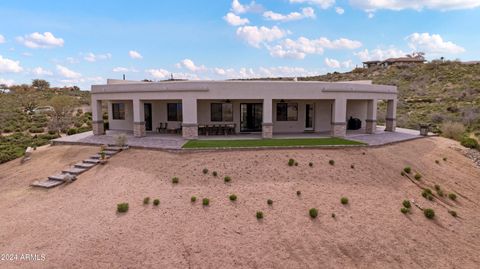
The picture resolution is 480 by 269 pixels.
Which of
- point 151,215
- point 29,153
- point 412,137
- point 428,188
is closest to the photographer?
point 151,215

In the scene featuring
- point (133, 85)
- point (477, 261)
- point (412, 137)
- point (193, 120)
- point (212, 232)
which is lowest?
point (477, 261)

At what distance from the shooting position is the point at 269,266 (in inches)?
360

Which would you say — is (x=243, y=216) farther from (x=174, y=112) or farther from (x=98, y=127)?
(x=98, y=127)

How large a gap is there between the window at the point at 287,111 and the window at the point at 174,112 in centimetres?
750

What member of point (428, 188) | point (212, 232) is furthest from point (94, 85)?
point (428, 188)

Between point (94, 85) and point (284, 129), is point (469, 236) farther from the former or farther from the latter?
point (94, 85)

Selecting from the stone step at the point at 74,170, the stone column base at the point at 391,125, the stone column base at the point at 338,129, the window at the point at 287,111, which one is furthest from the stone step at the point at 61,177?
the stone column base at the point at 391,125

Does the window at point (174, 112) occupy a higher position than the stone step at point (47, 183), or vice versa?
the window at point (174, 112)

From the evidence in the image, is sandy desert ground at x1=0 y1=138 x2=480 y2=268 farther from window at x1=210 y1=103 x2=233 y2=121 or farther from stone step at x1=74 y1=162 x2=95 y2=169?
window at x1=210 y1=103 x2=233 y2=121

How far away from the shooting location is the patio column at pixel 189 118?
1888 cm

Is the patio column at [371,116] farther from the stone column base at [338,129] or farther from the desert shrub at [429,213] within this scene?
the desert shrub at [429,213]

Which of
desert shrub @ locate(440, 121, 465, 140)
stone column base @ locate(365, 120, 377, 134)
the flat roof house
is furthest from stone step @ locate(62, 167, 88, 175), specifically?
desert shrub @ locate(440, 121, 465, 140)

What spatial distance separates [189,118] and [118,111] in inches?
340

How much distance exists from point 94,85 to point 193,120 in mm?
8644
